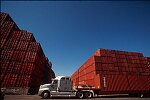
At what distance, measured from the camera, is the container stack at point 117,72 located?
17516 mm

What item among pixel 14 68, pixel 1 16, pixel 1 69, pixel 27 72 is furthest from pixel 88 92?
pixel 1 16

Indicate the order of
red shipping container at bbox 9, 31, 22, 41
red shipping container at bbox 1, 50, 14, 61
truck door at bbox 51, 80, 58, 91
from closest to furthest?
1. truck door at bbox 51, 80, 58, 91
2. red shipping container at bbox 1, 50, 14, 61
3. red shipping container at bbox 9, 31, 22, 41

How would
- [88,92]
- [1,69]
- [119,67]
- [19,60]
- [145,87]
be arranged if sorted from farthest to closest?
[119,67] < [19,60] < [1,69] < [145,87] < [88,92]

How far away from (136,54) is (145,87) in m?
13.7

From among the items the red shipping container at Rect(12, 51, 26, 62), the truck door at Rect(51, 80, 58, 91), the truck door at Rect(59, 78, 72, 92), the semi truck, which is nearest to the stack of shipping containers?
the red shipping container at Rect(12, 51, 26, 62)

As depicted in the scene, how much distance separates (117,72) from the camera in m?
25.0

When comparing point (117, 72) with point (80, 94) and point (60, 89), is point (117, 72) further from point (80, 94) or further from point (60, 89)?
point (60, 89)

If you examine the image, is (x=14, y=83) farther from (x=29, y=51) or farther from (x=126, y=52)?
(x=126, y=52)

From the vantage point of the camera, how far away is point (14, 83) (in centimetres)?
1955

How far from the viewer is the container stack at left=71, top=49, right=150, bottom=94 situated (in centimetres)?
1752

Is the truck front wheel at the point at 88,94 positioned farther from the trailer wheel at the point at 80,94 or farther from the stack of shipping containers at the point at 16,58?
the stack of shipping containers at the point at 16,58

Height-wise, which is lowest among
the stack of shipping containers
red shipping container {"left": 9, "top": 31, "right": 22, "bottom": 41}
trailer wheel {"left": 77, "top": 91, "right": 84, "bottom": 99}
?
trailer wheel {"left": 77, "top": 91, "right": 84, "bottom": 99}

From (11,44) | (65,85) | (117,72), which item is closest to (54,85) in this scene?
(65,85)

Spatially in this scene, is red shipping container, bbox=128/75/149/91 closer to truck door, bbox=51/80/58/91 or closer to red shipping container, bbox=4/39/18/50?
truck door, bbox=51/80/58/91
